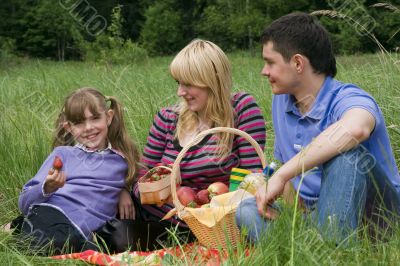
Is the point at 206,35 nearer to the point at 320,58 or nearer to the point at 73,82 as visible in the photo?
the point at 73,82

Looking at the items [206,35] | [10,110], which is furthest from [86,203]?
[206,35]

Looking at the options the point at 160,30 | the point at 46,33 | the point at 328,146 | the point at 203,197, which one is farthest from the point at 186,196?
the point at 46,33

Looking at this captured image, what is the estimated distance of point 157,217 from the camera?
297 centimetres

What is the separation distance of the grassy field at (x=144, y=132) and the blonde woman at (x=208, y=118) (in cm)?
67

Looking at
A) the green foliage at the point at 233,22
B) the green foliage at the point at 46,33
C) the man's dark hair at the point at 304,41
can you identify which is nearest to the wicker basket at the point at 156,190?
the man's dark hair at the point at 304,41

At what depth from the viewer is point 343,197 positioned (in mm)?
2064

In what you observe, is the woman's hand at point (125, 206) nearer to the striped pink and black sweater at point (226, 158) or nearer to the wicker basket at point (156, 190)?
the striped pink and black sweater at point (226, 158)

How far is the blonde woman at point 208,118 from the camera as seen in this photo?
2740mm

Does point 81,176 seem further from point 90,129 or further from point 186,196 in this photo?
point 186,196

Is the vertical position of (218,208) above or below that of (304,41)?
below

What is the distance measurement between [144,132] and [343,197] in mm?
2004

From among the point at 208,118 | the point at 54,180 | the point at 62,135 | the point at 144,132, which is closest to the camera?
the point at 54,180

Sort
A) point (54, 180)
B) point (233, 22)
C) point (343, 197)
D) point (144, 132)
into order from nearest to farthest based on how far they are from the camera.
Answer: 1. point (343, 197)
2. point (54, 180)
3. point (144, 132)
4. point (233, 22)

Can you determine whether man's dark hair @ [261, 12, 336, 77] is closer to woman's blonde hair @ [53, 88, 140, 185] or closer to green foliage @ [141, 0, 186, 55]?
woman's blonde hair @ [53, 88, 140, 185]
